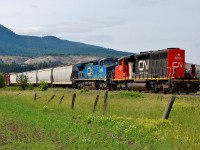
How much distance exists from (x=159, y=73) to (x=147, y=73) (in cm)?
208

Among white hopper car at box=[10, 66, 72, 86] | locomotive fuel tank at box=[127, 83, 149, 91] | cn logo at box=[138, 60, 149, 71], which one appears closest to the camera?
locomotive fuel tank at box=[127, 83, 149, 91]

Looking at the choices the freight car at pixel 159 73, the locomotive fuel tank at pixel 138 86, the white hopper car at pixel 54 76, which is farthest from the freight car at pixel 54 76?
the locomotive fuel tank at pixel 138 86

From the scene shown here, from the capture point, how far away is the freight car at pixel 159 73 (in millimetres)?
33938

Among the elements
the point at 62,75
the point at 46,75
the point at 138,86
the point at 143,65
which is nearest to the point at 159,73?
the point at 143,65

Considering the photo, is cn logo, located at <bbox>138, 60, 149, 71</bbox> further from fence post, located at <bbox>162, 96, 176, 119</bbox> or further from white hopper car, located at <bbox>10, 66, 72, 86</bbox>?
white hopper car, located at <bbox>10, 66, 72, 86</bbox>

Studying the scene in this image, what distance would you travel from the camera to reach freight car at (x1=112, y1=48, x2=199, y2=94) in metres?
33.9

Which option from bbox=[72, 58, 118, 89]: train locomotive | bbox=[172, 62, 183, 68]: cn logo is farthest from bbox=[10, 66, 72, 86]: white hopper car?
bbox=[172, 62, 183, 68]: cn logo

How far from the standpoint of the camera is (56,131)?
15.5 meters

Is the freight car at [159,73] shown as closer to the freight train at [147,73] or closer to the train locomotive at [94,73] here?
the freight train at [147,73]

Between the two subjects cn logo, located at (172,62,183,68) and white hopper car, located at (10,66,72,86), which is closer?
cn logo, located at (172,62,183,68)

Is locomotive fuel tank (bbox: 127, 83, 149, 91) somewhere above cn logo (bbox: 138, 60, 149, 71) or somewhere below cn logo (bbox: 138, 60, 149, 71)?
below

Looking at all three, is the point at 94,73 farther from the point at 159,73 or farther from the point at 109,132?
the point at 109,132

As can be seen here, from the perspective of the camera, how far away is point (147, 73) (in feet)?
125

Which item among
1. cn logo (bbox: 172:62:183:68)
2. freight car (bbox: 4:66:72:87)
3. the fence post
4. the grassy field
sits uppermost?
cn logo (bbox: 172:62:183:68)
